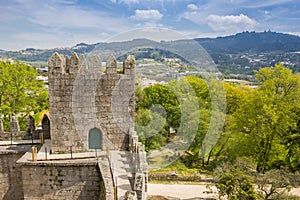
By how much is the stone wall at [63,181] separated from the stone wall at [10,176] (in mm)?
1935

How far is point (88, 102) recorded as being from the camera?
34.4 feet

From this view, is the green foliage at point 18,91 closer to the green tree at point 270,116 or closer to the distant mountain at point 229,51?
the distant mountain at point 229,51

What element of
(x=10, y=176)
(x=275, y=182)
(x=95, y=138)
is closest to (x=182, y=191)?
(x=275, y=182)

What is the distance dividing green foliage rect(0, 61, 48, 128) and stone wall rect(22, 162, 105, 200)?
10.6 metres

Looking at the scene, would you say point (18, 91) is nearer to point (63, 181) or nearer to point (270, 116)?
point (63, 181)

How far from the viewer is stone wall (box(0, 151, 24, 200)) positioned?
11141mm

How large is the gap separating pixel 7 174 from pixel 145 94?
16.3m

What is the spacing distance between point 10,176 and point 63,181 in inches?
128

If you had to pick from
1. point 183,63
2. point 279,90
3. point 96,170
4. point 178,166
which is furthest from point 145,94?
point 96,170

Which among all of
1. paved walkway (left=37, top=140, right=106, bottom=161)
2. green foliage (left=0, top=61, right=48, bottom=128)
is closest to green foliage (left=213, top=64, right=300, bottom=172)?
paved walkway (left=37, top=140, right=106, bottom=161)

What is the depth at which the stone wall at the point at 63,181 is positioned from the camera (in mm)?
9508

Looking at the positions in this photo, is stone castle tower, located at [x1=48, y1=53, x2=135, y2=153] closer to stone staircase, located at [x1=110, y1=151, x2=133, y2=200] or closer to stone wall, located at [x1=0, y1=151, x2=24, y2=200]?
stone staircase, located at [x1=110, y1=151, x2=133, y2=200]

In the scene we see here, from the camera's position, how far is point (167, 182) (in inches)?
699

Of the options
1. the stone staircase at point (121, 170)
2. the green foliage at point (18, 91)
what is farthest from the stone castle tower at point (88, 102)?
the green foliage at point (18, 91)
